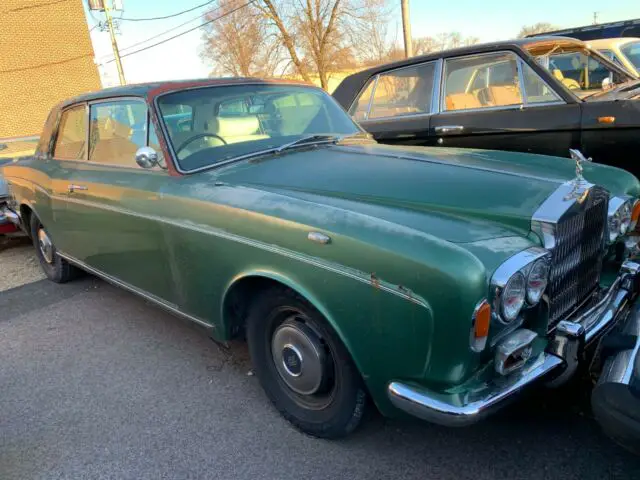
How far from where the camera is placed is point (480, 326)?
71.9 inches

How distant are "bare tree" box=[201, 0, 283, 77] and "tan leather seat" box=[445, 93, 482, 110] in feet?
66.1

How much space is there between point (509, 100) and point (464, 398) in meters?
3.79

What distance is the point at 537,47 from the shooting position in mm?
4969

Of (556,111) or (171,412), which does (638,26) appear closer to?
(556,111)

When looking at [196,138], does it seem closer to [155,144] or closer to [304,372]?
[155,144]

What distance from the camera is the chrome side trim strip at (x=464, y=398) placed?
1.82 metres

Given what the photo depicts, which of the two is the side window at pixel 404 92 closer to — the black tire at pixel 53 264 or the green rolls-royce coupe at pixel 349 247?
the green rolls-royce coupe at pixel 349 247

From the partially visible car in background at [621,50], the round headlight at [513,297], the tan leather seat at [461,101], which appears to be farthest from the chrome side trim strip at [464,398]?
the partially visible car in background at [621,50]

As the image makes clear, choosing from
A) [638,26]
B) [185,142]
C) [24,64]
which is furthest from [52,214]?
[24,64]

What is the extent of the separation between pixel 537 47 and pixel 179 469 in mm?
4757

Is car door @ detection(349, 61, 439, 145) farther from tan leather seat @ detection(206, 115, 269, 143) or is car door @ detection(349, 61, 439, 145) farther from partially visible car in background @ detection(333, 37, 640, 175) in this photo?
tan leather seat @ detection(206, 115, 269, 143)

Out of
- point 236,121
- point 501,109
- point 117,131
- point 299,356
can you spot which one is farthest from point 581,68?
point 299,356

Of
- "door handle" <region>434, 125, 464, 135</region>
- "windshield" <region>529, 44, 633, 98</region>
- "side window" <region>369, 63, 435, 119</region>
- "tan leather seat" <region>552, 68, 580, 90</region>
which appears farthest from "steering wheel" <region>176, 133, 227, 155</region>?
"tan leather seat" <region>552, 68, 580, 90</region>

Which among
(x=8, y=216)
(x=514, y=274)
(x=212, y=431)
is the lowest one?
(x=212, y=431)
